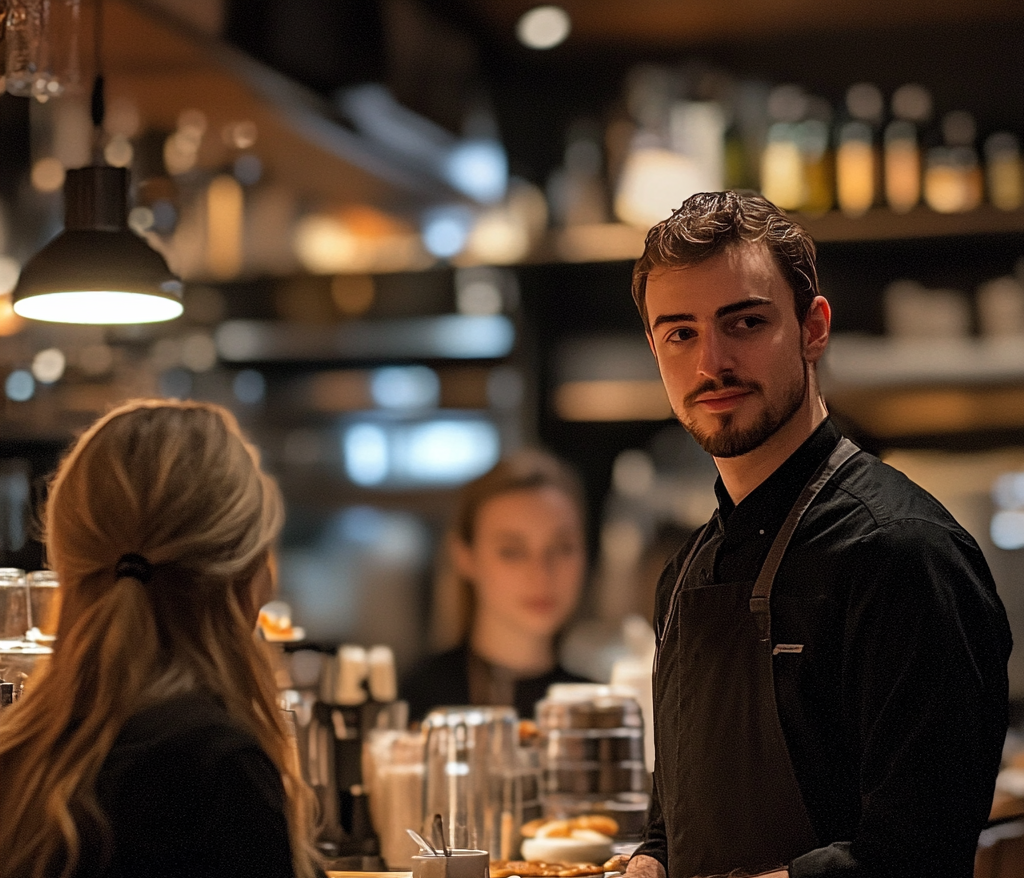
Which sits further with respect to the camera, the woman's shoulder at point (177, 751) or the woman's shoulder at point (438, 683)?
the woman's shoulder at point (438, 683)

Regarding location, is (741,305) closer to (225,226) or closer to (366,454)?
(225,226)

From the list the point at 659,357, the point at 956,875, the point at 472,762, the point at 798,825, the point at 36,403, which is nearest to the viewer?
the point at 956,875

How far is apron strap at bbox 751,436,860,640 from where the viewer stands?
174cm

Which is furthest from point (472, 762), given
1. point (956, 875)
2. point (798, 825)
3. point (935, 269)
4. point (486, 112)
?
point (486, 112)

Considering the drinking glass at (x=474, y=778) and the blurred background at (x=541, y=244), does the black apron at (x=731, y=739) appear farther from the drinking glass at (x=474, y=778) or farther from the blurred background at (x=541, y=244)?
the blurred background at (x=541, y=244)

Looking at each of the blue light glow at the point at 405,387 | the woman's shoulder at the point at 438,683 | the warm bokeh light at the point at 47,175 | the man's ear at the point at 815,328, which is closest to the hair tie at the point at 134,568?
the man's ear at the point at 815,328

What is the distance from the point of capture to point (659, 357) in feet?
6.18

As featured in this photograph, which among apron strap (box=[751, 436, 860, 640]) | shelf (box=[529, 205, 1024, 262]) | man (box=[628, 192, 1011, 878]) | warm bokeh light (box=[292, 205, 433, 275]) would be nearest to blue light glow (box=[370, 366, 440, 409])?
warm bokeh light (box=[292, 205, 433, 275])

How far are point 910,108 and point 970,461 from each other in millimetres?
1110

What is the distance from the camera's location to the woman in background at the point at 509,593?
3854 millimetres

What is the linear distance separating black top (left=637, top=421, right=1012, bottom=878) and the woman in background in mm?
2095

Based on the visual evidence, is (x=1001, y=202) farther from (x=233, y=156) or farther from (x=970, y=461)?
(x=233, y=156)

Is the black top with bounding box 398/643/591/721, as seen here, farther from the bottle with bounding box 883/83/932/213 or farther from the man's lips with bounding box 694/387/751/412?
the man's lips with bounding box 694/387/751/412

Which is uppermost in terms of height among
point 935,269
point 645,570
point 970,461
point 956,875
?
point 935,269
